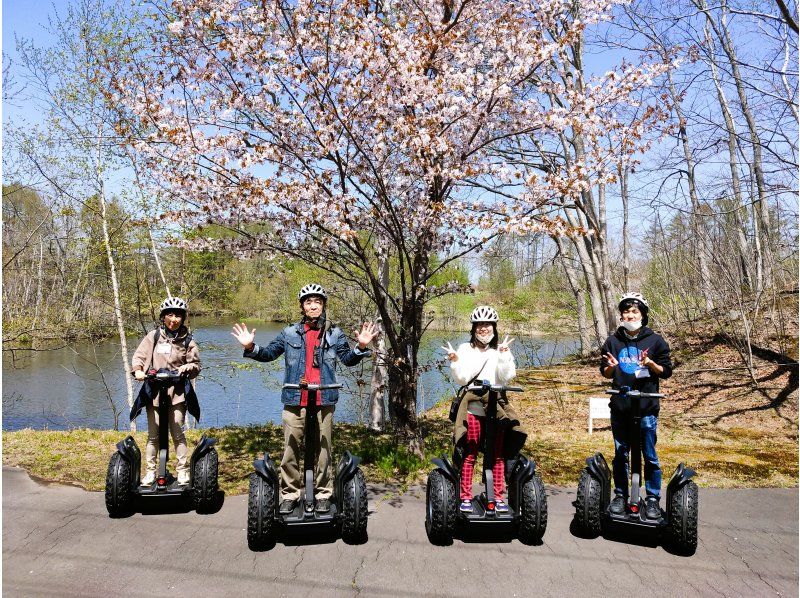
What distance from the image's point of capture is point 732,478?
6.35 m

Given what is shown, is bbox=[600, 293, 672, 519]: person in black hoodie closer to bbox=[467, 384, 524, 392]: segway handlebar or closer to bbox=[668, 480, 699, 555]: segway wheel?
bbox=[668, 480, 699, 555]: segway wheel

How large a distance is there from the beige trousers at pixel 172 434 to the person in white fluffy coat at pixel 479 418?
242 centimetres

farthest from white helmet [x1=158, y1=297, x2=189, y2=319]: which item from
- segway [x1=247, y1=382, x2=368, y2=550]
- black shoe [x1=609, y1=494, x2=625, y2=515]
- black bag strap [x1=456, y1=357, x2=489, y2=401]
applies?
black shoe [x1=609, y1=494, x2=625, y2=515]

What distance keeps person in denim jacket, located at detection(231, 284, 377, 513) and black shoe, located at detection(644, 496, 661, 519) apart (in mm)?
2428

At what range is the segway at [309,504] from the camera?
397cm

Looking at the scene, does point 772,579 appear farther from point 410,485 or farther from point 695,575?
point 410,485

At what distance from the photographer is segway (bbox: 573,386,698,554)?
404 centimetres

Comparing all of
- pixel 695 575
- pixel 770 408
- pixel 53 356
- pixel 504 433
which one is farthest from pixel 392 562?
pixel 53 356

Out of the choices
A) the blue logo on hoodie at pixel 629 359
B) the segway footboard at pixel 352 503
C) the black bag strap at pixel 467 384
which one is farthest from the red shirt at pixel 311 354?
the blue logo on hoodie at pixel 629 359

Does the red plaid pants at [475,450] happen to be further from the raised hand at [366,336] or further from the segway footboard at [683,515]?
the segway footboard at [683,515]

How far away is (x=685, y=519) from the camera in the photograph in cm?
400

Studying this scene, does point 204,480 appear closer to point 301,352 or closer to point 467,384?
point 301,352

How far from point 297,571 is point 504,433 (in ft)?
5.86

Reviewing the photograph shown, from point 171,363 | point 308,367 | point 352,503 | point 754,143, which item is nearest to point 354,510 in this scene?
point 352,503
